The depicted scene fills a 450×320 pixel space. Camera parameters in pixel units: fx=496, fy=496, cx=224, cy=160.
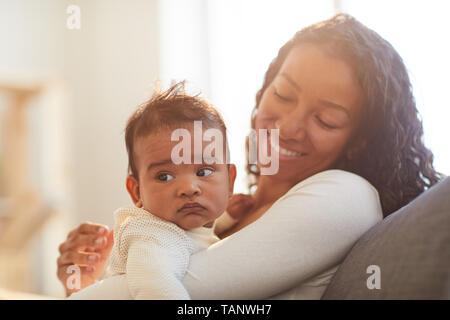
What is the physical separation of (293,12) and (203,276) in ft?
6.03

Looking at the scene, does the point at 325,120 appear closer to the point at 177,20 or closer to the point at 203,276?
the point at 203,276

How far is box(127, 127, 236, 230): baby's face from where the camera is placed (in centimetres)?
83

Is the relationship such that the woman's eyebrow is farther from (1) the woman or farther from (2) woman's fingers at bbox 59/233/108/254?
(2) woman's fingers at bbox 59/233/108/254

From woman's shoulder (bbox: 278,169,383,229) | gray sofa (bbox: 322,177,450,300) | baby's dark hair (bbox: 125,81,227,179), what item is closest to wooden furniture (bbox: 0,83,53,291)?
baby's dark hair (bbox: 125,81,227,179)

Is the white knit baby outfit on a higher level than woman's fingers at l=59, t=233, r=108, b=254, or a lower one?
higher

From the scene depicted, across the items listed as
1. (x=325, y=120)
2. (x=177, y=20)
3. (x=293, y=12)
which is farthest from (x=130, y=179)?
(x=177, y=20)

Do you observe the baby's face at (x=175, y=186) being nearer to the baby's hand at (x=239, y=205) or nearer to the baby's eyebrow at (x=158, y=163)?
the baby's eyebrow at (x=158, y=163)

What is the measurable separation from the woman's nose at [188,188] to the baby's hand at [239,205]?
1.46ft

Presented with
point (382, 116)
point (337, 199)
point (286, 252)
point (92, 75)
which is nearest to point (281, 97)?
point (382, 116)

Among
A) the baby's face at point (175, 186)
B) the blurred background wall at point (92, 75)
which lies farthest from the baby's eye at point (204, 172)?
the blurred background wall at point (92, 75)

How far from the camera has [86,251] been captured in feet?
3.77

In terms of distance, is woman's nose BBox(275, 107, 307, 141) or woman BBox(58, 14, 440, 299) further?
woman's nose BBox(275, 107, 307, 141)

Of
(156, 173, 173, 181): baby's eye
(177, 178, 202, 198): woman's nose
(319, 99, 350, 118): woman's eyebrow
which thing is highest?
(319, 99, 350, 118): woman's eyebrow

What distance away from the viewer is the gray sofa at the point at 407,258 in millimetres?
689
